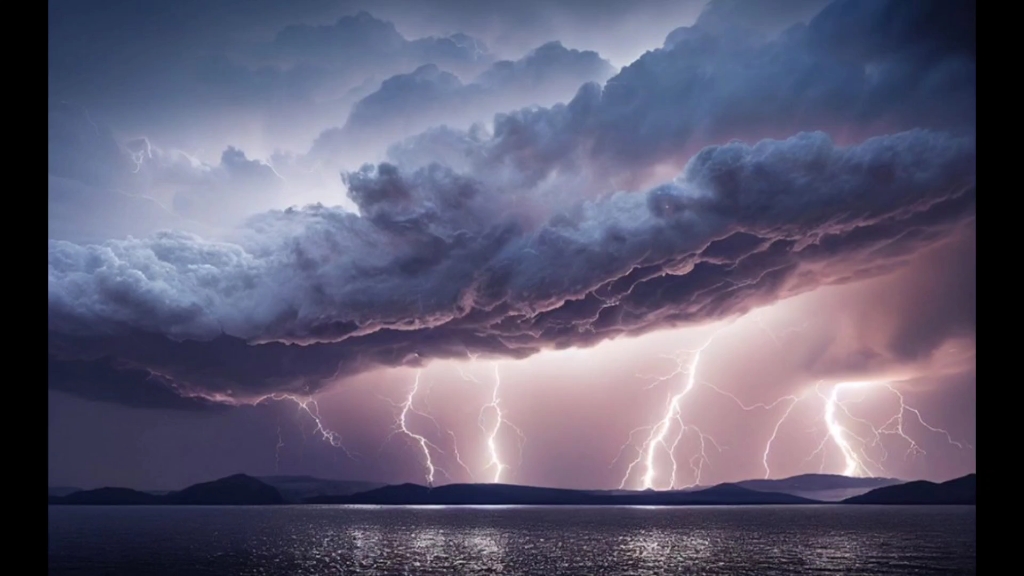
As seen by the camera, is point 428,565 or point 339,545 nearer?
point 428,565
